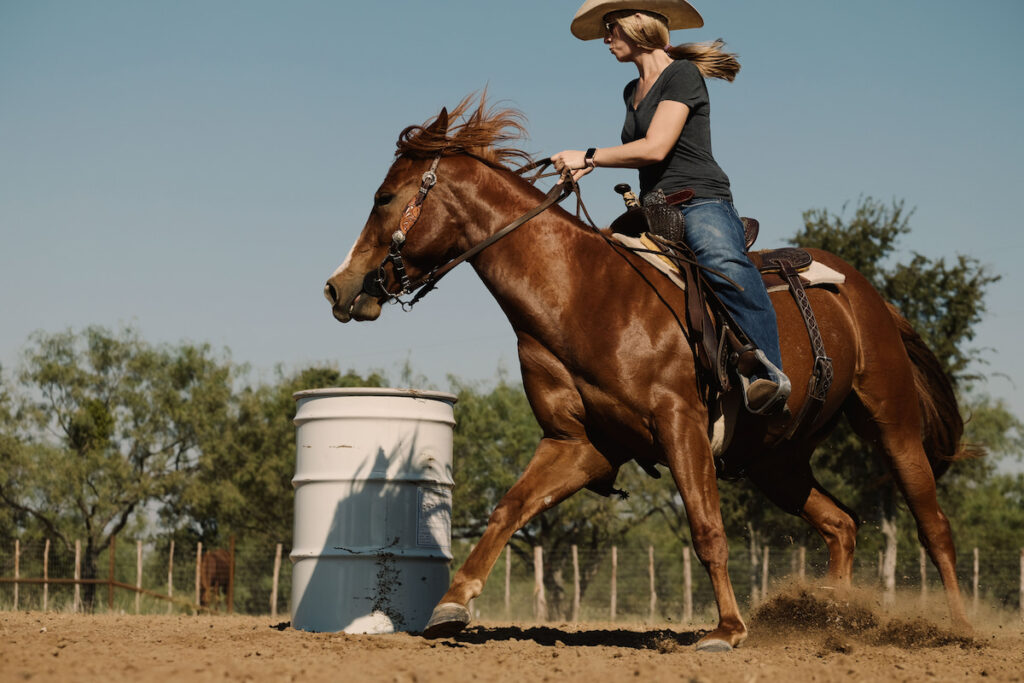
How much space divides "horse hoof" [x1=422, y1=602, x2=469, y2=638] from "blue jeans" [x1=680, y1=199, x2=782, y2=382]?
201cm

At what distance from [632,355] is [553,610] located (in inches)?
1262

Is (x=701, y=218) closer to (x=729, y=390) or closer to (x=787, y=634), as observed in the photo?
(x=729, y=390)

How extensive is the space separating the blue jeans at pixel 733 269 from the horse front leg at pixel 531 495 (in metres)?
1.06

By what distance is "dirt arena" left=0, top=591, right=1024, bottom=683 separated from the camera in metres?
3.98

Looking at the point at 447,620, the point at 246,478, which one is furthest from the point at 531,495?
the point at 246,478

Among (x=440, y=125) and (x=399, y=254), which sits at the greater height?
(x=440, y=125)

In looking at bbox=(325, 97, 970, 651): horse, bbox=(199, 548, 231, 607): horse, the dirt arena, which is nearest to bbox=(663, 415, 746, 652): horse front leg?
bbox=(325, 97, 970, 651): horse

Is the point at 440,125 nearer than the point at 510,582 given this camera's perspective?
Yes

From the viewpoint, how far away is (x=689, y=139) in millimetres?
5910

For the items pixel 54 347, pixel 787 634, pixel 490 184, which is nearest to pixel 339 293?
pixel 490 184

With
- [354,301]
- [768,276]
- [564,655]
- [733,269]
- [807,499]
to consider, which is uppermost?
[768,276]

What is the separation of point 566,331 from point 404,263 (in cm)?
99

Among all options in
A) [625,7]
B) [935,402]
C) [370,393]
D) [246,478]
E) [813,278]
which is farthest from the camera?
[246,478]

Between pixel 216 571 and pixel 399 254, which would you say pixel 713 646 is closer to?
pixel 399 254
